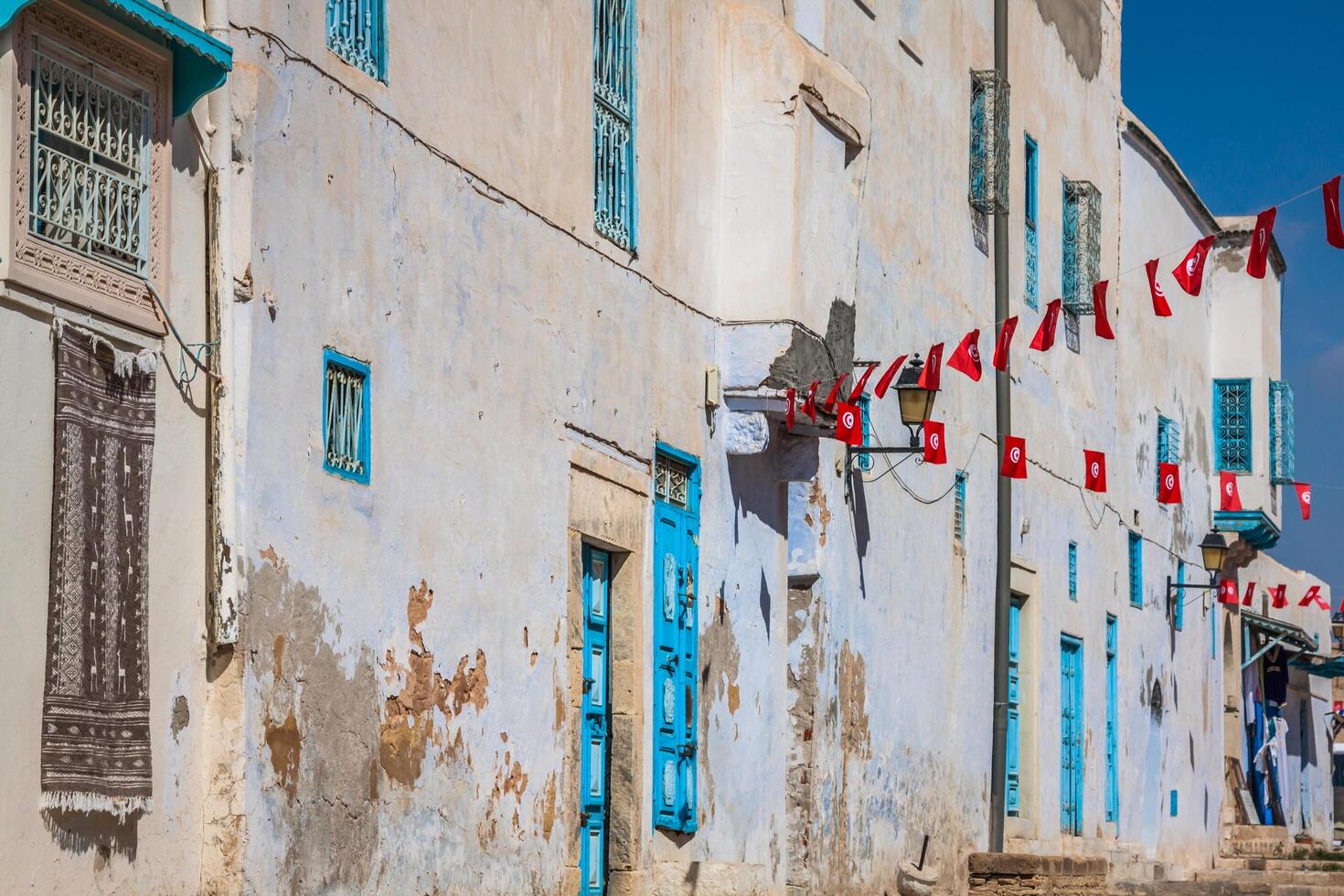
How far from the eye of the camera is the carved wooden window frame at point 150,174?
22.5 feet

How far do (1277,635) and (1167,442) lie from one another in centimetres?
802

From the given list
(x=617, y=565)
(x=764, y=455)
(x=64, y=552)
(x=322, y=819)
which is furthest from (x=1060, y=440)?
(x=64, y=552)

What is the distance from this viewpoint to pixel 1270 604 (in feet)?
102

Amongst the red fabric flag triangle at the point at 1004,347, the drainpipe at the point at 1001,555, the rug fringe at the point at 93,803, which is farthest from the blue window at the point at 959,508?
the rug fringe at the point at 93,803

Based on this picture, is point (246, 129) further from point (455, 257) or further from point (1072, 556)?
point (1072, 556)

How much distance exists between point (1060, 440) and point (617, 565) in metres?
9.16

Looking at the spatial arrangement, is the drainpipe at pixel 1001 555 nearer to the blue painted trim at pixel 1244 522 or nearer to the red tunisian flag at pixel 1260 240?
the red tunisian flag at pixel 1260 240

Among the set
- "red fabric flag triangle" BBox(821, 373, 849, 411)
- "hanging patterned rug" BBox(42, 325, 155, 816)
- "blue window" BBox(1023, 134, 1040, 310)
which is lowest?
"hanging patterned rug" BBox(42, 325, 155, 816)

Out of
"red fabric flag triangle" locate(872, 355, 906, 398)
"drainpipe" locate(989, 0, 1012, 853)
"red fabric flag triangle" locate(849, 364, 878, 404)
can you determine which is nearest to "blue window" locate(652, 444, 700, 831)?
"red fabric flag triangle" locate(849, 364, 878, 404)

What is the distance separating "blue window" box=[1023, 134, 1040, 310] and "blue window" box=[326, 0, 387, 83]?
10545 mm

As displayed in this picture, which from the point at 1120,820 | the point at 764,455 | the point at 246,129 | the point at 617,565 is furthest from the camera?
the point at 1120,820

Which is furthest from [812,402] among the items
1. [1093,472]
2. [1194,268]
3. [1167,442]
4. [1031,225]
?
[1167,442]

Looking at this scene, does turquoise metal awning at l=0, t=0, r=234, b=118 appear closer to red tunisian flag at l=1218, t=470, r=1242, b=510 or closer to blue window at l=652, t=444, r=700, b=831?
blue window at l=652, t=444, r=700, b=831

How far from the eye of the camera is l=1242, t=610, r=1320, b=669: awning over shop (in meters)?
29.6
